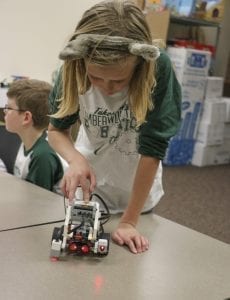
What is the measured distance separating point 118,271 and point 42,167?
28.5 inches

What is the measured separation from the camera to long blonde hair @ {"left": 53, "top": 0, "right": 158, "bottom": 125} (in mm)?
897

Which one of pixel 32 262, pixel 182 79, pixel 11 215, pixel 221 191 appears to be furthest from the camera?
pixel 182 79

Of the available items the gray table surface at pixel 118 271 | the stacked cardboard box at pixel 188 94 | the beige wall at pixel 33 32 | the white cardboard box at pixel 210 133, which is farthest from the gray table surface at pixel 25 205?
the white cardboard box at pixel 210 133

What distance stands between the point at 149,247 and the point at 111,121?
0.32m

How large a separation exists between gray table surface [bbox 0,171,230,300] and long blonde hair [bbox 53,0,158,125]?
30 cm

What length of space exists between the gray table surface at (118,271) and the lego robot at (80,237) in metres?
0.02

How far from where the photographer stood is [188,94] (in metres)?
3.88

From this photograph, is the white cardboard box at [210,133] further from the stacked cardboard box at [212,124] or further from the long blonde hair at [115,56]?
the long blonde hair at [115,56]

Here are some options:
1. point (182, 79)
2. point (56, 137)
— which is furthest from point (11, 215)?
point (182, 79)

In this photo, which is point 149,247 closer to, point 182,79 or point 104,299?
point 104,299

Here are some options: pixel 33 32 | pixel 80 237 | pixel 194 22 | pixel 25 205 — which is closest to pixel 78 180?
pixel 80 237

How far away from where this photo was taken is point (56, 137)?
1.17m

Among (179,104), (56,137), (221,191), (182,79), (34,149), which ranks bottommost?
(221,191)

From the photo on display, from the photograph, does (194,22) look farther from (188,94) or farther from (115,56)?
(115,56)
